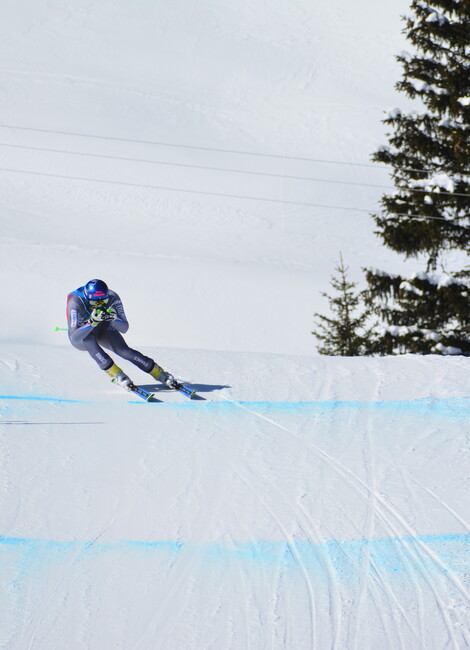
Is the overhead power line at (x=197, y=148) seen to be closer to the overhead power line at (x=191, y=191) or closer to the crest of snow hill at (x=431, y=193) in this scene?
the overhead power line at (x=191, y=191)

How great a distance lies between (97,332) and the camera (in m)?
10.7

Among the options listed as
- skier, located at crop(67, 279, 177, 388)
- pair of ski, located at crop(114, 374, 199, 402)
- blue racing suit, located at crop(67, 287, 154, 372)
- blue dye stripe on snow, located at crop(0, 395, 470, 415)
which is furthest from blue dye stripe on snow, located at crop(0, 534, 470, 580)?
blue racing suit, located at crop(67, 287, 154, 372)

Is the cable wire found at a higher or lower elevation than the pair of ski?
higher

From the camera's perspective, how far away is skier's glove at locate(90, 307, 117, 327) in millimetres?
10570

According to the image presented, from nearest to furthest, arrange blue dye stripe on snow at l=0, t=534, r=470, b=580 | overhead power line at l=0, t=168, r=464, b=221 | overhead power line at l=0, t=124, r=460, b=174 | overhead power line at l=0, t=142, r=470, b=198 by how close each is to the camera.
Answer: blue dye stripe on snow at l=0, t=534, r=470, b=580 → overhead power line at l=0, t=168, r=464, b=221 → overhead power line at l=0, t=142, r=470, b=198 → overhead power line at l=0, t=124, r=460, b=174

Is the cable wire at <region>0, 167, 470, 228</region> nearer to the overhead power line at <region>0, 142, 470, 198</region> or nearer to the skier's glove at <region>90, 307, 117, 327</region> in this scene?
the overhead power line at <region>0, 142, 470, 198</region>

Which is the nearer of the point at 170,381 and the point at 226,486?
the point at 226,486

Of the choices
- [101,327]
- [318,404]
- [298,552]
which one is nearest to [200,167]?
[101,327]

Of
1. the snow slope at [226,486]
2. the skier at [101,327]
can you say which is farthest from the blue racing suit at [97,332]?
the snow slope at [226,486]

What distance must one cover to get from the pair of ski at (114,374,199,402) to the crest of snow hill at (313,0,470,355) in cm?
626

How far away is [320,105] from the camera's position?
2024 inches

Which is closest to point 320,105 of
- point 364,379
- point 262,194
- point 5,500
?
point 262,194

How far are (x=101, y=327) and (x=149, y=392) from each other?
1045mm

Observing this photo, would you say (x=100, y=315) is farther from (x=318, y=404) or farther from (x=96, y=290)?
(x=318, y=404)
